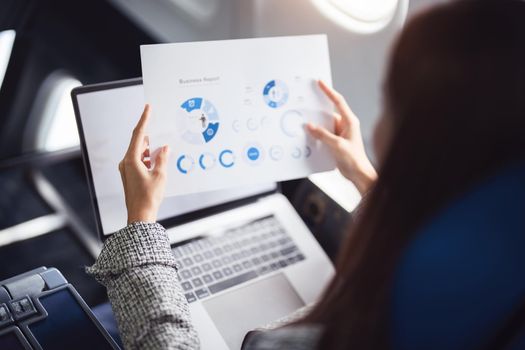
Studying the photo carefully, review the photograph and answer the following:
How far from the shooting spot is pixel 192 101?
2.85 feet

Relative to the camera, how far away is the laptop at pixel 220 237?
0.89 m

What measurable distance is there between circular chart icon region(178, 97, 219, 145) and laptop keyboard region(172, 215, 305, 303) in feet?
0.67

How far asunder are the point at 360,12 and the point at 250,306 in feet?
2.04

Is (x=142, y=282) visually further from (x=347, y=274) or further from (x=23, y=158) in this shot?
(x=23, y=158)

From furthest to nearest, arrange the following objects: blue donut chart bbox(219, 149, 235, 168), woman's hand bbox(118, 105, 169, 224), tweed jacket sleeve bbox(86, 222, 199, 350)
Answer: blue donut chart bbox(219, 149, 235, 168), woman's hand bbox(118, 105, 169, 224), tweed jacket sleeve bbox(86, 222, 199, 350)

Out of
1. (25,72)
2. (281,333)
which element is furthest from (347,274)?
(25,72)

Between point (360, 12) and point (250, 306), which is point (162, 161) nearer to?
point (250, 306)

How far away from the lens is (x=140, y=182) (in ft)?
2.67

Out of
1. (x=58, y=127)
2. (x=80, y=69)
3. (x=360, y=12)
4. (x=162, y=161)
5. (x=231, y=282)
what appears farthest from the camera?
(x=80, y=69)

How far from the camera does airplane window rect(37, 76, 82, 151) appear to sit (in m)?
1.56

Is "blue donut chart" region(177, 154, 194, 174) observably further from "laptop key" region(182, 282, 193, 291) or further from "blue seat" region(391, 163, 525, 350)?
"blue seat" region(391, 163, 525, 350)

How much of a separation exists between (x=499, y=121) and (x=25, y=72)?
195cm

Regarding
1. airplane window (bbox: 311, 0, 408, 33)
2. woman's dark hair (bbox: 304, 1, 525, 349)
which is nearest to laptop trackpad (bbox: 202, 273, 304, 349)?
woman's dark hair (bbox: 304, 1, 525, 349)

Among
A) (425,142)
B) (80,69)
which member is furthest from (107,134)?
(80,69)
